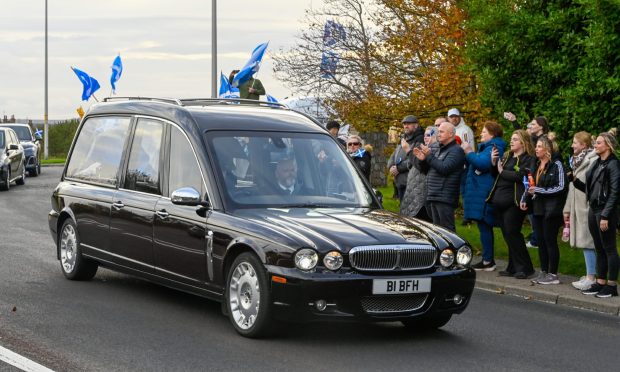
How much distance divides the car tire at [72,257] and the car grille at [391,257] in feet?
13.9

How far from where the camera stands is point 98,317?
32.0ft

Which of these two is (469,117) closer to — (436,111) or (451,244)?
(436,111)

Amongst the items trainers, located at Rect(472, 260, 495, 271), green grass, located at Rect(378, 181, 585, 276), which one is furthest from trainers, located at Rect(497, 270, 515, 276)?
green grass, located at Rect(378, 181, 585, 276)

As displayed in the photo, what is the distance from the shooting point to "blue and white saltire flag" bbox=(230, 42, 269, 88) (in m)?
25.4

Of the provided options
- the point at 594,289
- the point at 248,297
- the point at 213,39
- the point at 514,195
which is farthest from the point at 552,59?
the point at 213,39

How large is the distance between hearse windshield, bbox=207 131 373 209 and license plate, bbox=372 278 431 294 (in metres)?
1.32

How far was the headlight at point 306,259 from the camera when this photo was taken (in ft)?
28.0

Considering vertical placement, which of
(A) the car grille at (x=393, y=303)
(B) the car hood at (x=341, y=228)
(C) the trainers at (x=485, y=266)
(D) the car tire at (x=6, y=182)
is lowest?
(D) the car tire at (x=6, y=182)

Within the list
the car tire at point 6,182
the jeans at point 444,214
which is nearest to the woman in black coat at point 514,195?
the jeans at point 444,214

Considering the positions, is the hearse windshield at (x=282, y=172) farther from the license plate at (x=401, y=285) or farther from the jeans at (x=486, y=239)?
the jeans at (x=486, y=239)

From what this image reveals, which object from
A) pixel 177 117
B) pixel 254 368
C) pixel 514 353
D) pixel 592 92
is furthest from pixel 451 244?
pixel 592 92

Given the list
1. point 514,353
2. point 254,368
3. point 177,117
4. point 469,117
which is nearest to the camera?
point 254,368

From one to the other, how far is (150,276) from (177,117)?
1.49 meters

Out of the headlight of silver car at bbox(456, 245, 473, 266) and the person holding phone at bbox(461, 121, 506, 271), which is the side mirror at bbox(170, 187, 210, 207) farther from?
the person holding phone at bbox(461, 121, 506, 271)
